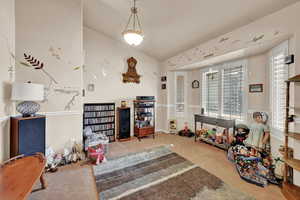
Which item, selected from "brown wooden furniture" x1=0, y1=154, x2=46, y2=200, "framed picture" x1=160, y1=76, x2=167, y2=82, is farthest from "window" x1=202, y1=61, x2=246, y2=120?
"brown wooden furniture" x1=0, y1=154, x2=46, y2=200

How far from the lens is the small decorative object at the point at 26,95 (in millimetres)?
1891

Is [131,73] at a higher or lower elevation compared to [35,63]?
higher

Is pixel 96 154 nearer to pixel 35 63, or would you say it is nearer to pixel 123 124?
pixel 123 124

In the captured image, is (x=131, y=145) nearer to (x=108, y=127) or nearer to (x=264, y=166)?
(x=108, y=127)

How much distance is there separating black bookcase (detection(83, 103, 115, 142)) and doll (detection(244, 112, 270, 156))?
3466 mm

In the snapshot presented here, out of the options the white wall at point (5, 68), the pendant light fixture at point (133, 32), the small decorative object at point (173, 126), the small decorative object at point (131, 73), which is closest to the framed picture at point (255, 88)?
the small decorative object at point (173, 126)

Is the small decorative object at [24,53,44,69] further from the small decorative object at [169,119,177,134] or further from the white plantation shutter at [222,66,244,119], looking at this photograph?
the white plantation shutter at [222,66,244,119]

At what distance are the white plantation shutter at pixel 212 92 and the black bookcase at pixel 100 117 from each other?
302cm

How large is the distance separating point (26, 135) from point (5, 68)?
106 centimetres

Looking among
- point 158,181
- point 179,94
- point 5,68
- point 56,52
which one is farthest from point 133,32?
point 179,94

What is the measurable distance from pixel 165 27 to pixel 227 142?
3.16m

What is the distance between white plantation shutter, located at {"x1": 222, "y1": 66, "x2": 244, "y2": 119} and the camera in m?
3.32

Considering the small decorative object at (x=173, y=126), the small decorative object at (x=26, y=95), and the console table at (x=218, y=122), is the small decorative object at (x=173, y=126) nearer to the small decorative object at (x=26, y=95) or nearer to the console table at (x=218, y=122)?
the console table at (x=218, y=122)

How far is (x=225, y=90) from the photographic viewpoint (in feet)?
12.2
